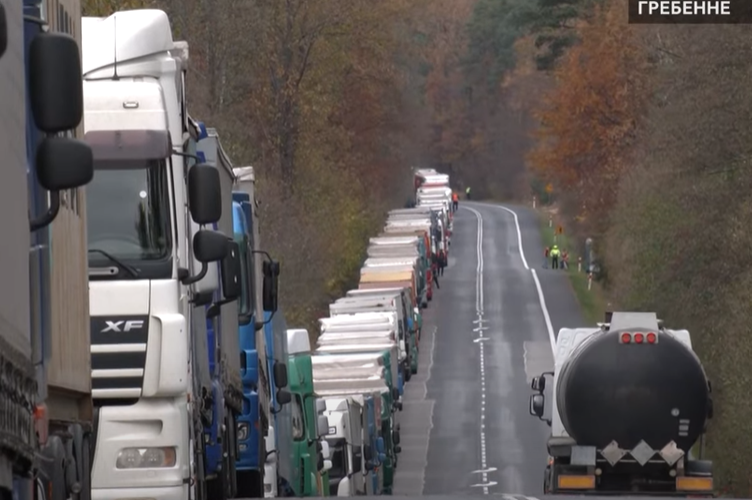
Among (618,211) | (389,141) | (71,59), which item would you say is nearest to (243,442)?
(71,59)

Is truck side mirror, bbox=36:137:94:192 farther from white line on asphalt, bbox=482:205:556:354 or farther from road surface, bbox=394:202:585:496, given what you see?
white line on asphalt, bbox=482:205:556:354

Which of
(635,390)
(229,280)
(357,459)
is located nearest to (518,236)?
(357,459)

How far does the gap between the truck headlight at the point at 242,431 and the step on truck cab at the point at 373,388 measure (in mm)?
15132

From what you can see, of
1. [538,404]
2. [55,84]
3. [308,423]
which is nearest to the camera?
[55,84]

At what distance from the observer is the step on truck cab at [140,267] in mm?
11305

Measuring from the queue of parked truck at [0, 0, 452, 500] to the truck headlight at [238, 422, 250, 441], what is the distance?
0.08ft

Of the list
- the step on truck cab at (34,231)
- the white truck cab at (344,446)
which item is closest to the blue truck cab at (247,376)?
the step on truck cab at (34,231)

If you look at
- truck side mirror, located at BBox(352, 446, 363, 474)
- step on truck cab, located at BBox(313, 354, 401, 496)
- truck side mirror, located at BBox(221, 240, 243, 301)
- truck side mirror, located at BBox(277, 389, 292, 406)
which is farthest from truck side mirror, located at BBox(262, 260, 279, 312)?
step on truck cab, located at BBox(313, 354, 401, 496)

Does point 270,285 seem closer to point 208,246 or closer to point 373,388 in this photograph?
point 208,246

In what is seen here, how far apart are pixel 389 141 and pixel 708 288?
5453 centimetres

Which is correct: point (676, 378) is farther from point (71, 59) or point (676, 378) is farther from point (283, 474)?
point (71, 59)

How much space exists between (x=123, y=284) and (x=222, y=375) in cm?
331

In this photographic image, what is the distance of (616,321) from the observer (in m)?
20.7

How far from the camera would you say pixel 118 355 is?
11.3 meters
